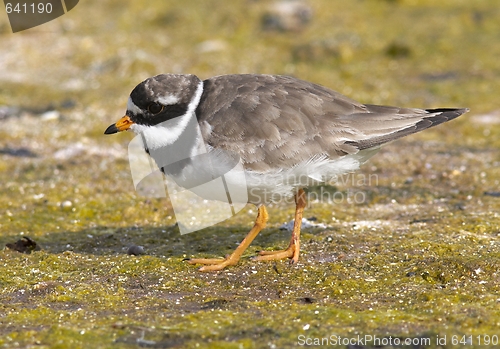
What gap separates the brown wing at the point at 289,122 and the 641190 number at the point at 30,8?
34.8ft

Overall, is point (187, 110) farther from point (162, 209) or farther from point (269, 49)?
point (269, 49)

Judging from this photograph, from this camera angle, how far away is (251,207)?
8758 mm

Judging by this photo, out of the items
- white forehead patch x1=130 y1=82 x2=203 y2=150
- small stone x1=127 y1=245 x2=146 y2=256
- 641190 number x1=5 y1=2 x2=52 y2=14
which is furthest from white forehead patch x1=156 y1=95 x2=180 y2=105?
641190 number x1=5 y1=2 x2=52 y2=14

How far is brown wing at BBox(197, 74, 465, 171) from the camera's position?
658 centimetres

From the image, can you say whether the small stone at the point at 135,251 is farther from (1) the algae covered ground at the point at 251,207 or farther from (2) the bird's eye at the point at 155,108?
(2) the bird's eye at the point at 155,108

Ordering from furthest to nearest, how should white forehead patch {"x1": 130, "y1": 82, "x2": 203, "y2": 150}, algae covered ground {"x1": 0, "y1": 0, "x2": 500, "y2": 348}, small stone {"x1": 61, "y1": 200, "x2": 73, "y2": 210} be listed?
small stone {"x1": 61, "y1": 200, "x2": 73, "y2": 210}, white forehead patch {"x1": 130, "y1": 82, "x2": 203, "y2": 150}, algae covered ground {"x1": 0, "y1": 0, "x2": 500, "y2": 348}

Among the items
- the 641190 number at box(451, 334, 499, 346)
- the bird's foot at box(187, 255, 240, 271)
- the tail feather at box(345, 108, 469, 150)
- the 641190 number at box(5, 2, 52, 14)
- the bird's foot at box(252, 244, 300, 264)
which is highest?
the 641190 number at box(5, 2, 52, 14)

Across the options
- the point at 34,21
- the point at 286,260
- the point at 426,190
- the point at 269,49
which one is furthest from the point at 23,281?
the point at 34,21

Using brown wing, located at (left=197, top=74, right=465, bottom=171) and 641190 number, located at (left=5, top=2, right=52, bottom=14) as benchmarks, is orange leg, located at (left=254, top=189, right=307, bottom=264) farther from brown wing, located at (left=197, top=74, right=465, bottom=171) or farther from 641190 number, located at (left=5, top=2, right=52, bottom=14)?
641190 number, located at (left=5, top=2, right=52, bottom=14)

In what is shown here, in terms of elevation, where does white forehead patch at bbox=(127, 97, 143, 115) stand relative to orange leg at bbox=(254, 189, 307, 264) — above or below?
above

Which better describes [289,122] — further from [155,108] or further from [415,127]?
[155,108]

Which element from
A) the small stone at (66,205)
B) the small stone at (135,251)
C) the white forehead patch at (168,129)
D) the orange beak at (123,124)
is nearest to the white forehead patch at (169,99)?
the white forehead patch at (168,129)

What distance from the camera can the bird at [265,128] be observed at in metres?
6.57

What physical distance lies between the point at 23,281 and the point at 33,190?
119 inches
